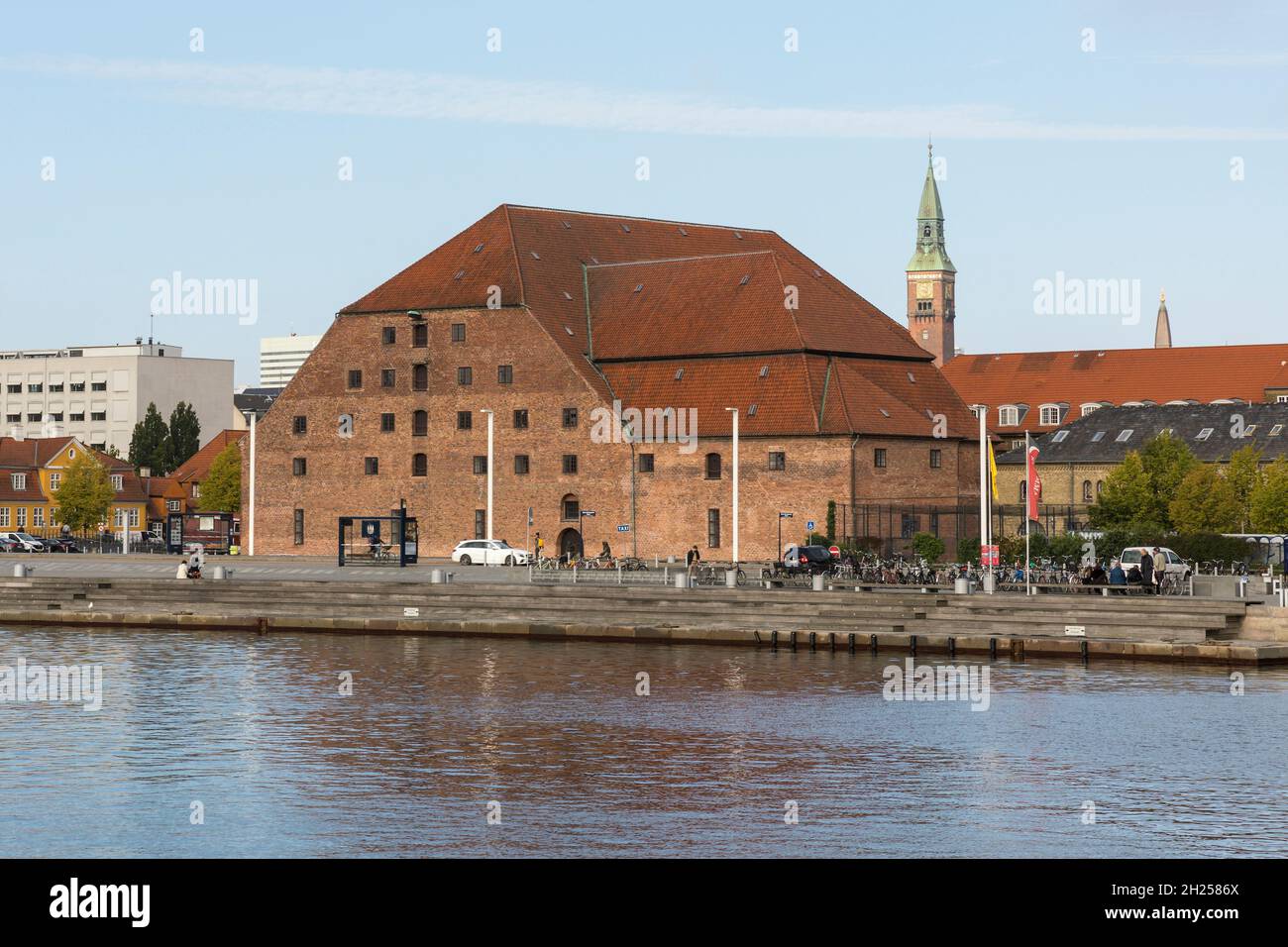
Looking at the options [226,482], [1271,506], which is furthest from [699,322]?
[226,482]

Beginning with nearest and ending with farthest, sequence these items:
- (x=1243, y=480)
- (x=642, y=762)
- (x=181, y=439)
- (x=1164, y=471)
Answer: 1. (x=642, y=762)
2. (x=1243, y=480)
3. (x=1164, y=471)
4. (x=181, y=439)

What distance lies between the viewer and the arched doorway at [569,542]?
91.3 meters

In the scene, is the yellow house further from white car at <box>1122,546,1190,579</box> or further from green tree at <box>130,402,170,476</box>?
white car at <box>1122,546,1190,579</box>

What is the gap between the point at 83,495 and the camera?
137m

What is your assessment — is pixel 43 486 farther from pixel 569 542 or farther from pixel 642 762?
pixel 642 762

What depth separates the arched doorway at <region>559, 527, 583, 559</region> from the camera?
91312 mm

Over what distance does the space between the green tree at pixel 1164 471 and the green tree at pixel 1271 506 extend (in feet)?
12.2

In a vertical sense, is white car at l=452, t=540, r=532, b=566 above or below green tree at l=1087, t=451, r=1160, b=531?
below

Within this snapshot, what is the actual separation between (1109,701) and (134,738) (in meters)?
18.4

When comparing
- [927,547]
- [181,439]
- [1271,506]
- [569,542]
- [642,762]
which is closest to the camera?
[642,762]

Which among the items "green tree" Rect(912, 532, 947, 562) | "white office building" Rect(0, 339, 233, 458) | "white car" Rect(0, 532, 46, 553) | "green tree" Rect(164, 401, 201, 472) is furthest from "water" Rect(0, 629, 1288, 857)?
"white office building" Rect(0, 339, 233, 458)

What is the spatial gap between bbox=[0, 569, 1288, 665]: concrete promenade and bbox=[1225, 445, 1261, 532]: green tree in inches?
1591

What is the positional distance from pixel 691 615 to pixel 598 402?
4060cm

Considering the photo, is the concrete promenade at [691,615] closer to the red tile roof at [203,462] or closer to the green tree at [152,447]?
the red tile roof at [203,462]
